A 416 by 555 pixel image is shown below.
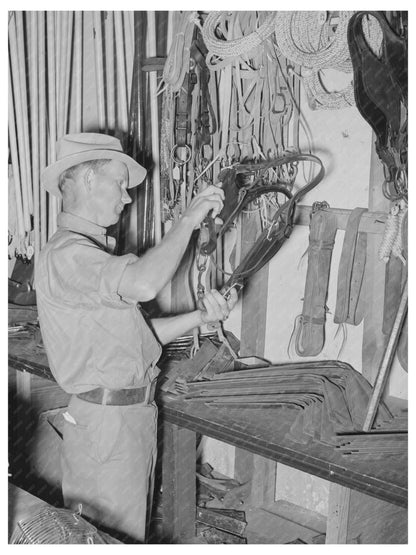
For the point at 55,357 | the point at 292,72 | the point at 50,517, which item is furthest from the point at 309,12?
the point at 50,517

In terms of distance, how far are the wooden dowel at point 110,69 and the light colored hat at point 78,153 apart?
3.61ft

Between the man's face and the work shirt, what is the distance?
0.17 ft

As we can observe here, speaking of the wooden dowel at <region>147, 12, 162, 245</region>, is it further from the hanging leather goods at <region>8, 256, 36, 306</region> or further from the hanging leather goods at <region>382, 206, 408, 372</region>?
the hanging leather goods at <region>382, 206, 408, 372</region>

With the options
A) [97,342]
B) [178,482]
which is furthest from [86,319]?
[178,482]

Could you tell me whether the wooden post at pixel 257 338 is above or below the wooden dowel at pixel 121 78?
below

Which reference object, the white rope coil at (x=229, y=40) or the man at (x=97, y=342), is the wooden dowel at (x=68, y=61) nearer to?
the white rope coil at (x=229, y=40)

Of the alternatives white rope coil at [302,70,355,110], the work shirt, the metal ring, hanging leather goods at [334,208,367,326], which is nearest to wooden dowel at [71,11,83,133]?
the metal ring

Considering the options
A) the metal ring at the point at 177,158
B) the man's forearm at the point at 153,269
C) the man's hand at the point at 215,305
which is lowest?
the man's hand at the point at 215,305

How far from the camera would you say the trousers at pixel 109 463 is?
9.87 ft

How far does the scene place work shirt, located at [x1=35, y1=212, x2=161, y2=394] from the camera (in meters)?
2.76

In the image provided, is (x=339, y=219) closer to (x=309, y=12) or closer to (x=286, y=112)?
(x=286, y=112)

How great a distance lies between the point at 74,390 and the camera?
9.98 feet

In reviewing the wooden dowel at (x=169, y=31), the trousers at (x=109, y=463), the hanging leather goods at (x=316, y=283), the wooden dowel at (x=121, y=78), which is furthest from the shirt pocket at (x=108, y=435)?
the wooden dowel at (x=169, y=31)

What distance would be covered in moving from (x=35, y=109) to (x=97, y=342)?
181 centimetres
